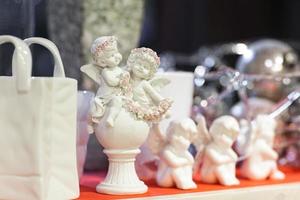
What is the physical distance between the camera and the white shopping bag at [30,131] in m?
0.63

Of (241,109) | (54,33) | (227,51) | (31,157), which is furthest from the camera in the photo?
(227,51)

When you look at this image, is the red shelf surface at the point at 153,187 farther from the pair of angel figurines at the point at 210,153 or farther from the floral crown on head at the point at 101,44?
→ the floral crown on head at the point at 101,44

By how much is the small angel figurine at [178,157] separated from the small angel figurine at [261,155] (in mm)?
137

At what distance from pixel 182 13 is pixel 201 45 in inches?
4.4

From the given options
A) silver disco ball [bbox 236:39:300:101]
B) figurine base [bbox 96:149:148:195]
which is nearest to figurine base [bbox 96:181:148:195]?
figurine base [bbox 96:149:148:195]

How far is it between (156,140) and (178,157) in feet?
0.12

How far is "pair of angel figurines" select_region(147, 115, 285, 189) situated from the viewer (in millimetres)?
774

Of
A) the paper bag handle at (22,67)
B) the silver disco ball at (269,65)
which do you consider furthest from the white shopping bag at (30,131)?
the silver disco ball at (269,65)

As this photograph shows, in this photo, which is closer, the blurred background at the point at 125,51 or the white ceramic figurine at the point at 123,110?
the white ceramic figurine at the point at 123,110

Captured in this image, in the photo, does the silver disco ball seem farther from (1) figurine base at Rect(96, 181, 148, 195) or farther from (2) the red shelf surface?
(1) figurine base at Rect(96, 181, 148, 195)

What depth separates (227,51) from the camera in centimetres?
152

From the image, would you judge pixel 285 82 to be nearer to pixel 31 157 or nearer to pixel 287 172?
pixel 287 172

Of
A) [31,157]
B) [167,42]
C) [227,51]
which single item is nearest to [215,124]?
[31,157]

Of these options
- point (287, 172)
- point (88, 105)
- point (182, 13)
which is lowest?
point (287, 172)
